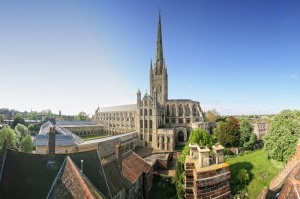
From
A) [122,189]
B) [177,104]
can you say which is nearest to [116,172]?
[122,189]

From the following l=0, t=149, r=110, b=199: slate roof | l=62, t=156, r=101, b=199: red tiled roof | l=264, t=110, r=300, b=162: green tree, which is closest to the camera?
l=62, t=156, r=101, b=199: red tiled roof

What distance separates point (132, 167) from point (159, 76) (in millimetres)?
46621

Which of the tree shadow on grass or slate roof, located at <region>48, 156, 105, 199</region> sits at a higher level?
slate roof, located at <region>48, 156, 105, 199</region>

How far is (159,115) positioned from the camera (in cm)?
5875

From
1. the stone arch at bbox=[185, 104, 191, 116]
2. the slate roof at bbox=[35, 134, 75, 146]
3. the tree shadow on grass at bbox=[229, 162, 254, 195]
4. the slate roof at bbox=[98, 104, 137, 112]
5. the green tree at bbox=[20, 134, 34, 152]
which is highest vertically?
the slate roof at bbox=[98, 104, 137, 112]

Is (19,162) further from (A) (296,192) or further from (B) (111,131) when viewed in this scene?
(B) (111,131)

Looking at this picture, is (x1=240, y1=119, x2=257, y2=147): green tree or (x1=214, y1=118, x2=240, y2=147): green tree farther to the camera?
(x1=214, y1=118, x2=240, y2=147): green tree

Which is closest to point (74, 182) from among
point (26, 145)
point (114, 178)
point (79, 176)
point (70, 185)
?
point (70, 185)

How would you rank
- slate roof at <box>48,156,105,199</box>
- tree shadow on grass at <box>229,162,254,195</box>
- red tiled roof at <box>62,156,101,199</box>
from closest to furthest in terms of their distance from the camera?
red tiled roof at <box>62,156,101,199</box> < slate roof at <box>48,156,105,199</box> < tree shadow on grass at <box>229,162,254,195</box>

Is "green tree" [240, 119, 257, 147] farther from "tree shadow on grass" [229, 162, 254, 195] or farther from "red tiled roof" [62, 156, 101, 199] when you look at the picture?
"red tiled roof" [62, 156, 101, 199]

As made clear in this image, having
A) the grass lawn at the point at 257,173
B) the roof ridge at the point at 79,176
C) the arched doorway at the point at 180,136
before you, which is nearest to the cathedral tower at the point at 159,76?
the arched doorway at the point at 180,136

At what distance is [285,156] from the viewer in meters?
23.9

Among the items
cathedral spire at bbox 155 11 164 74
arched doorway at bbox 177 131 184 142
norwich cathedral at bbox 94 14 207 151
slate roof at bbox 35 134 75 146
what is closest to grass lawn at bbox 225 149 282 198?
norwich cathedral at bbox 94 14 207 151

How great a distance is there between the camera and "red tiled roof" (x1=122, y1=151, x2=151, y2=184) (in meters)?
21.4
